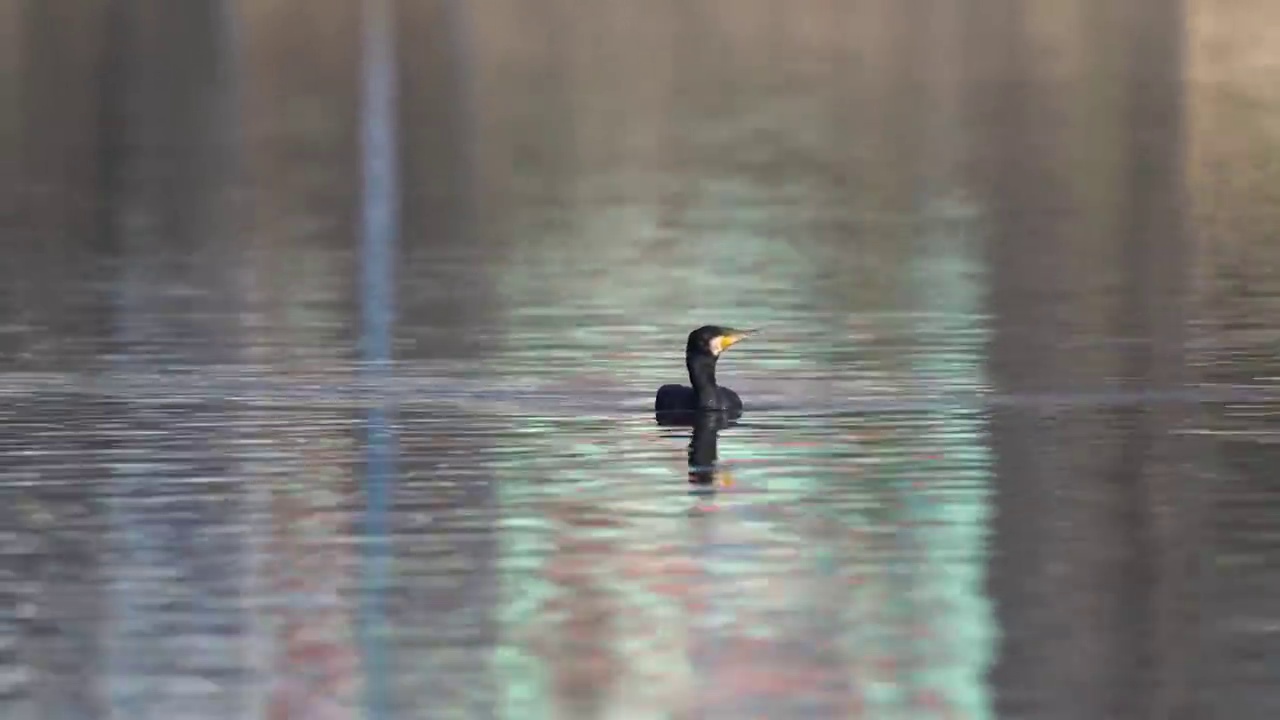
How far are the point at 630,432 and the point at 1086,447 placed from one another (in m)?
3.39

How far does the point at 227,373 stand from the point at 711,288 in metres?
10.0

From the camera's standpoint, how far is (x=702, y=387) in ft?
94.0

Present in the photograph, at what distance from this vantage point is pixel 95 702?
17.7 metres

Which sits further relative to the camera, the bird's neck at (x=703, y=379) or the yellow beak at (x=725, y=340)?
the yellow beak at (x=725, y=340)

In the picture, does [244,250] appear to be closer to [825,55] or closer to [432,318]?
[432,318]

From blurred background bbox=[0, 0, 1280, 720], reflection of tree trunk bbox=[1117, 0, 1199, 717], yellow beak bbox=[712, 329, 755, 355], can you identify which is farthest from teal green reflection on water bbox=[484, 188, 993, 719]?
reflection of tree trunk bbox=[1117, 0, 1199, 717]

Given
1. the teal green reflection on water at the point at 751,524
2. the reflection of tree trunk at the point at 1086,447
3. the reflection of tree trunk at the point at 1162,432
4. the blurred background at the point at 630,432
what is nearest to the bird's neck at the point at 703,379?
the teal green reflection on water at the point at 751,524

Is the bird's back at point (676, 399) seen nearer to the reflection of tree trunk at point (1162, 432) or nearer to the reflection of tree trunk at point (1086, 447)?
the reflection of tree trunk at point (1086, 447)

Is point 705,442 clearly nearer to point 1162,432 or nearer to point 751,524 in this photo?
point 1162,432

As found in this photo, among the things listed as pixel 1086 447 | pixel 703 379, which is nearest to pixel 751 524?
pixel 1086 447

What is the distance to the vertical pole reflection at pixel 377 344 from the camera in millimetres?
19188

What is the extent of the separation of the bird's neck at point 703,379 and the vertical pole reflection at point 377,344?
2.31m

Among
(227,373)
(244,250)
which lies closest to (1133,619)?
(227,373)

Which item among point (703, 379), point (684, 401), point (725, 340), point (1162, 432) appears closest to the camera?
point (1162, 432)
